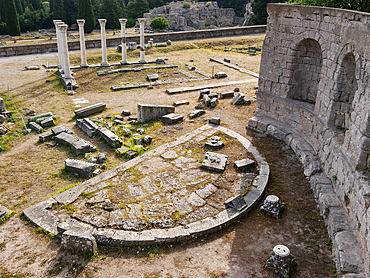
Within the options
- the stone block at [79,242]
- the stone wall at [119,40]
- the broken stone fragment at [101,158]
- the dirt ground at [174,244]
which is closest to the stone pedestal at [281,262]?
the dirt ground at [174,244]

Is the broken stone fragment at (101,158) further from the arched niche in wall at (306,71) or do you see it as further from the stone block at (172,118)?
the arched niche in wall at (306,71)

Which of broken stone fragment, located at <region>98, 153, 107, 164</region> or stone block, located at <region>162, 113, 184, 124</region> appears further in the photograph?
stone block, located at <region>162, 113, 184, 124</region>

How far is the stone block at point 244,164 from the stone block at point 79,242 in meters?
4.46

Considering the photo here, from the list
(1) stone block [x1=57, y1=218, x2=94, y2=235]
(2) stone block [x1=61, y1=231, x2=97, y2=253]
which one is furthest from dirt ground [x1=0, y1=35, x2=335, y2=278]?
(1) stone block [x1=57, y1=218, x2=94, y2=235]

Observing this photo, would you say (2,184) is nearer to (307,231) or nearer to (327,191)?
(307,231)

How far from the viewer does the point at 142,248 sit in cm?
641

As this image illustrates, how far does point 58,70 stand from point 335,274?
17.9 meters

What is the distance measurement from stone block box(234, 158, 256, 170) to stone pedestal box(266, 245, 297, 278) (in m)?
3.26

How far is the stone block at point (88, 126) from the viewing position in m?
11.5

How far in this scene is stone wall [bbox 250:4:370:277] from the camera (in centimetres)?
672

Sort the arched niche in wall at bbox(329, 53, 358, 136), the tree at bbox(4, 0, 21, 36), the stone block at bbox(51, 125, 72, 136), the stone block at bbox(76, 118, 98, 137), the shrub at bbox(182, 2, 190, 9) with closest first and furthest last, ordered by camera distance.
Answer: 1. the arched niche in wall at bbox(329, 53, 358, 136)
2. the stone block at bbox(51, 125, 72, 136)
3. the stone block at bbox(76, 118, 98, 137)
4. the tree at bbox(4, 0, 21, 36)
5. the shrub at bbox(182, 2, 190, 9)

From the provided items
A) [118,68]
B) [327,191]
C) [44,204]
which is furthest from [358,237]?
[118,68]

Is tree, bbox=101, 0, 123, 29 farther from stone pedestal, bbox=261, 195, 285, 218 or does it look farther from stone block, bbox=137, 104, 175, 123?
stone pedestal, bbox=261, 195, 285, 218

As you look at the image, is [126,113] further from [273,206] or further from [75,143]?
[273,206]
